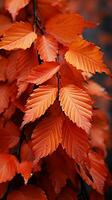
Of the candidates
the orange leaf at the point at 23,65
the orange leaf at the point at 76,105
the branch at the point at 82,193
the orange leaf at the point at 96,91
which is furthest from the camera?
the orange leaf at the point at 96,91

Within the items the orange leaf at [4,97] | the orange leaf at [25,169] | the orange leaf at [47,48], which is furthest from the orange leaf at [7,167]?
the orange leaf at [47,48]

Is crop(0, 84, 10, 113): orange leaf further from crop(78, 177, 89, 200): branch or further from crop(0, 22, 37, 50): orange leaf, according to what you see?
crop(78, 177, 89, 200): branch

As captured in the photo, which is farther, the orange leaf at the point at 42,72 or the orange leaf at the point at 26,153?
the orange leaf at the point at 26,153

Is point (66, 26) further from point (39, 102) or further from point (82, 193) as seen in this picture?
point (82, 193)

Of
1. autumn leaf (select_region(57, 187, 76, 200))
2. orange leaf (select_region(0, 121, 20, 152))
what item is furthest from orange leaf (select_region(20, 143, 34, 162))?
autumn leaf (select_region(57, 187, 76, 200))

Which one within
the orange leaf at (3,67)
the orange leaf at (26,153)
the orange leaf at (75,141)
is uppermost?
the orange leaf at (3,67)

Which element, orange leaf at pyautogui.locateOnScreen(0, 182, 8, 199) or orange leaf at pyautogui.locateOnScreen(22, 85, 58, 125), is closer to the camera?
orange leaf at pyautogui.locateOnScreen(22, 85, 58, 125)

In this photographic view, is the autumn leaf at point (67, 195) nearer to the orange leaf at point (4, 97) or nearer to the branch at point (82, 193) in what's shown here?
the branch at point (82, 193)

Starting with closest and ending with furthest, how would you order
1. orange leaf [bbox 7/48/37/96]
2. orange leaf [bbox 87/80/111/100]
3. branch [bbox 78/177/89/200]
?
orange leaf [bbox 7/48/37/96]
branch [bbox 78/177/89/200]
orange leaf [bbox 87/80/111/100]

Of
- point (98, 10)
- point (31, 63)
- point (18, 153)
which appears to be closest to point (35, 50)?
point (31, 63)
